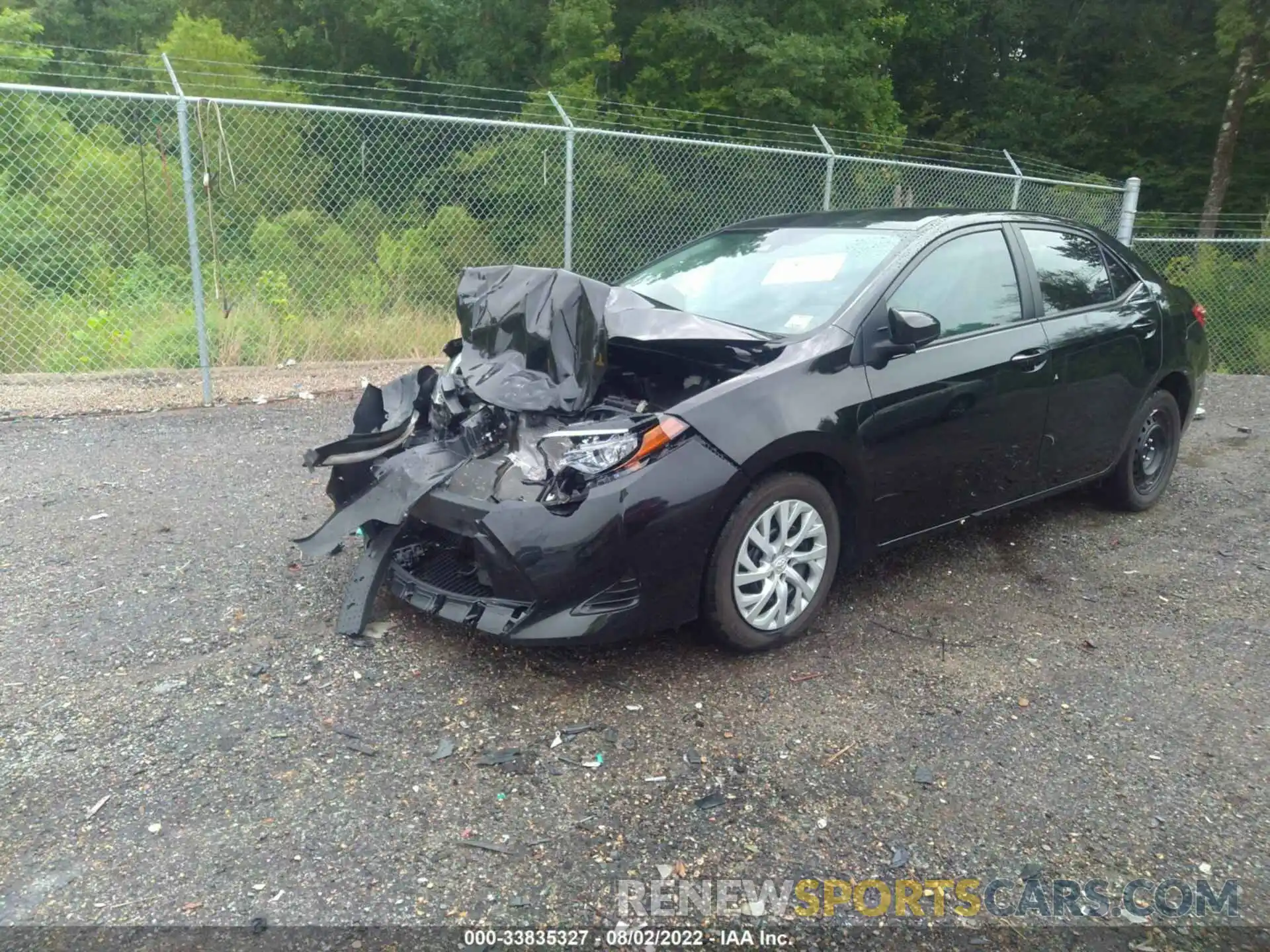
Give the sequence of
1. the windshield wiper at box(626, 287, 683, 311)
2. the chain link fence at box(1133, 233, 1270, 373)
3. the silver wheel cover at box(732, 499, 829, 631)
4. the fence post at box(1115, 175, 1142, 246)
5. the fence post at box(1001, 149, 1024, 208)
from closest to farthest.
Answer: the silver wheel cover at box(732, 499, 829, 631), the windshield wiper at box(626, 287, 683, 311), the fence post at box(1001, 149, 1024, 208), the fence post at box(1115, 175, 1142, 246), the chain link fence at box(1133, 233, 1270, 373)

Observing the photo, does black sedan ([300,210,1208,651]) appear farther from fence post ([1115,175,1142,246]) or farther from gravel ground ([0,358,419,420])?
fence post ([1115,175,1142,246])

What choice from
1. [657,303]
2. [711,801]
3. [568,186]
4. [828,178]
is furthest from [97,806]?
[828,178]

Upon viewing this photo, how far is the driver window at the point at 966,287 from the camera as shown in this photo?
3.92 m

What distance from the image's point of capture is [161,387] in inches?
287

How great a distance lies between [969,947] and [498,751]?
1.43m

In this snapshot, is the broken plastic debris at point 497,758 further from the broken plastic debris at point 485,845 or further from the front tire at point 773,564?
the front tire at point 773,564

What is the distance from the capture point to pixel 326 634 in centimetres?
355

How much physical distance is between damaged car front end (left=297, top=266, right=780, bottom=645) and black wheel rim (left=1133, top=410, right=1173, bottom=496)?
8.93 ft

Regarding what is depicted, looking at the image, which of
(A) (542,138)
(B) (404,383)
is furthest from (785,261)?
(A) (542,138)

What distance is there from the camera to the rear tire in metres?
5.02

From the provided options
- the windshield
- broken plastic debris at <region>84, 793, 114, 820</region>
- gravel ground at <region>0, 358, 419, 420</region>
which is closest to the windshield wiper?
the windshield

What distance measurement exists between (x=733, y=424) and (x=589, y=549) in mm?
683

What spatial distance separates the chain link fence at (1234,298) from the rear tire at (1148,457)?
804 centimetres

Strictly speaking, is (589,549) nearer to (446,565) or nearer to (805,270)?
(446,565)
